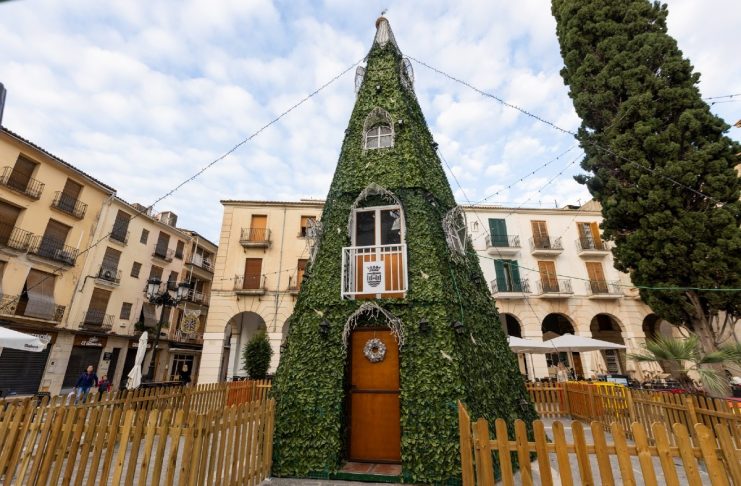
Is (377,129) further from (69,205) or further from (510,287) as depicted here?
(69,205)

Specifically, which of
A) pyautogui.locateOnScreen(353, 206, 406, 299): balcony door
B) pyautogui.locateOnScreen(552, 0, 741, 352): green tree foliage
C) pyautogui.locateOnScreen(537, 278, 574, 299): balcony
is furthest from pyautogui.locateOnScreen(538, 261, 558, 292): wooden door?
pyautogui.locateOnScreen(353, 206, 406, 299): balcony door

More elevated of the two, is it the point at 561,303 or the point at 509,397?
the point at 561,303

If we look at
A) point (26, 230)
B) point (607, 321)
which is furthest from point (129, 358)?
point (607, 321)

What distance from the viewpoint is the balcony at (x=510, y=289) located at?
72.3 feet

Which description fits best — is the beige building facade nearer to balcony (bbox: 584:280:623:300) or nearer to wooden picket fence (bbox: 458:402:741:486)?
wooden picket fence (bbox: 458:402:741:486)

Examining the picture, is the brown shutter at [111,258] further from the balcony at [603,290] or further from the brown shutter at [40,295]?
the balcony at [603,290]

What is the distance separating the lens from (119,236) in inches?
1002

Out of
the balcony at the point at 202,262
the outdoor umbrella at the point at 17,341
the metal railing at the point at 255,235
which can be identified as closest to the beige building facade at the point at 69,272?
the balcony at the point at 202,262

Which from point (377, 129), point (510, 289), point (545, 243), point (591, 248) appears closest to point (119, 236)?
point (377, 129)

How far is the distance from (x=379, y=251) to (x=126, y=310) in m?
27.7

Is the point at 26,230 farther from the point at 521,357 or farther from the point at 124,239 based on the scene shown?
the point at 521,357

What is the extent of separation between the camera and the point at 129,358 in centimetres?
2606

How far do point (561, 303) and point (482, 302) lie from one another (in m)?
18.5

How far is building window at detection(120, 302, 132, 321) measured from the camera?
25.4m
